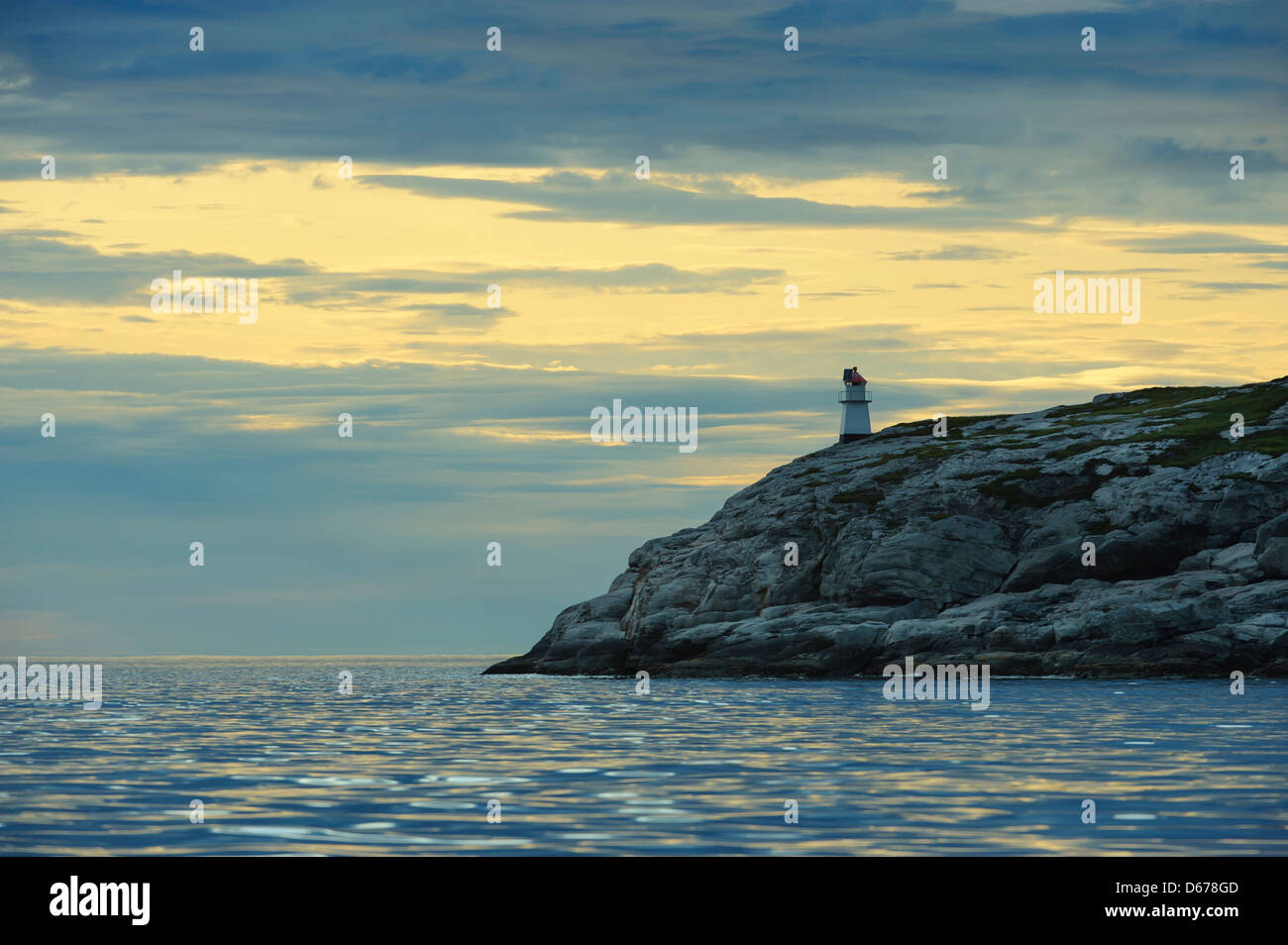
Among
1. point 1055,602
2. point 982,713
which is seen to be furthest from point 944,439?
point 982,713

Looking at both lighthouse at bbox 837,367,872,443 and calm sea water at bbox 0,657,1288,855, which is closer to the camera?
calm sea water at bbox 0,657,1288,855

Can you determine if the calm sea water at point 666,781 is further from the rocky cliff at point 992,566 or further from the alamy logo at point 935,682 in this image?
the rocky cliff at point 992,566

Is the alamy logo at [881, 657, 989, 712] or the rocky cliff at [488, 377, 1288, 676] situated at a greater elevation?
the rocky cliff at [488, 377, 1288, 676]

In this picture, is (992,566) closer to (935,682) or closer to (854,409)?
(935,682)

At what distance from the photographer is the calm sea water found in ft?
80.8

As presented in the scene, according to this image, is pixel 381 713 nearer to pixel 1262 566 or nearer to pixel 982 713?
pixel 982 713

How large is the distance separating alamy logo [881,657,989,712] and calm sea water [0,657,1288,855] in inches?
537
